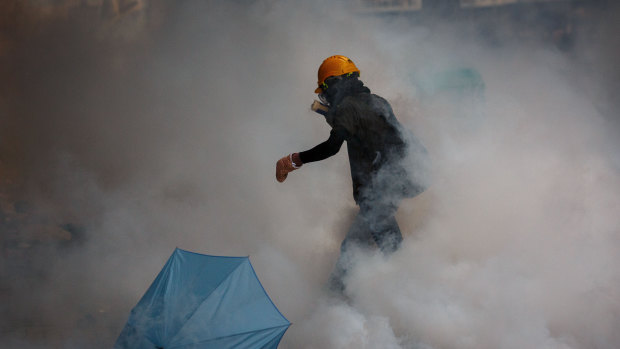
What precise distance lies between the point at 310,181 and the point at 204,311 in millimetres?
2119

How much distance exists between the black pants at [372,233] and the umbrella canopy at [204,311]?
763 millimetres

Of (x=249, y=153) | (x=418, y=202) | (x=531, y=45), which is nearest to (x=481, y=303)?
(x=418, y=202)

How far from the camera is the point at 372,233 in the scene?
2887 mm

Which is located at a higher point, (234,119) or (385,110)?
(234,119)

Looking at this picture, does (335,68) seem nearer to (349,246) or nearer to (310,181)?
(349,246)

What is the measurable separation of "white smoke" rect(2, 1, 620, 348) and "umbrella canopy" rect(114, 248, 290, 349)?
23.1 inches

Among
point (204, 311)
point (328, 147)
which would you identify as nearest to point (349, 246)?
A: point (328, 147)

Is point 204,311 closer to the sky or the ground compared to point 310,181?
closer to the ground

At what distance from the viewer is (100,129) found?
15.7ft

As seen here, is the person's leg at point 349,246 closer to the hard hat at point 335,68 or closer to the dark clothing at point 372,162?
the dark clothing at point 372,162

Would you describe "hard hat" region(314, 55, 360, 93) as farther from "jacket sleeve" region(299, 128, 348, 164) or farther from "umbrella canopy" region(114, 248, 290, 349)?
"umbrella canopy" region(114, 248, 290, 349)

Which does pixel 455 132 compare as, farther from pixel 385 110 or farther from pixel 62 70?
pixel 62 70

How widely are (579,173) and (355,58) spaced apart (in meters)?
2.05

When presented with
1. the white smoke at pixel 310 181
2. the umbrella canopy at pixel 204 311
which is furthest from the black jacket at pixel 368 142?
the umbrella canopy at pixel 204 311
